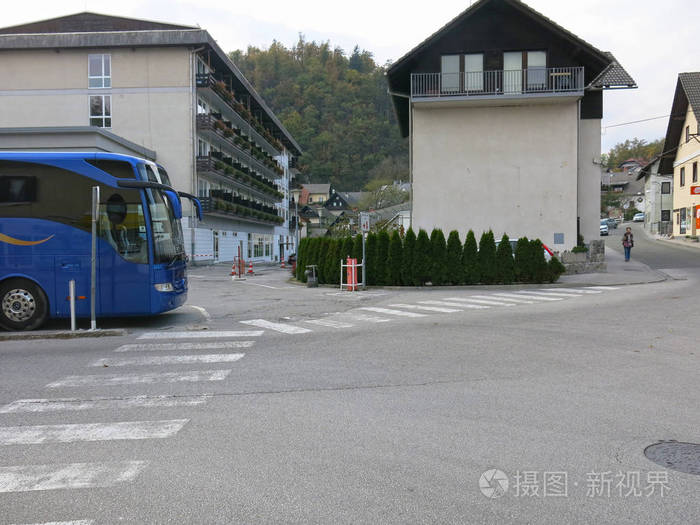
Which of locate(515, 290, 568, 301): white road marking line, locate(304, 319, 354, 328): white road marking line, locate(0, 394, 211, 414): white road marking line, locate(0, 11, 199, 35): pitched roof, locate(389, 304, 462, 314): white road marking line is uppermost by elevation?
locate(0, 11, 199, 35): pitched roof

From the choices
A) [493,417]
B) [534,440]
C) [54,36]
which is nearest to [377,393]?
[493,417]

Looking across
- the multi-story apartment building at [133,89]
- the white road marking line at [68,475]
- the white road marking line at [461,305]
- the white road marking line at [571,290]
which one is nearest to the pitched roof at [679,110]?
the white road marking line at [571,290]

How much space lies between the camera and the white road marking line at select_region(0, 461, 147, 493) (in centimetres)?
405

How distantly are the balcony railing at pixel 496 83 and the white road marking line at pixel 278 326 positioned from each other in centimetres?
1812

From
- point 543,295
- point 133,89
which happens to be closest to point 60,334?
point 543,295

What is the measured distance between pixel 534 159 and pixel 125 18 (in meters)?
33.5

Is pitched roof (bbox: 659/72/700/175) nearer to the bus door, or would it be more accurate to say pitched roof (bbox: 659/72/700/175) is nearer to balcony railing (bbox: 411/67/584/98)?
balcony railing (bbox: 411/67/584/98)

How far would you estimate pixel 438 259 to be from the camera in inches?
858

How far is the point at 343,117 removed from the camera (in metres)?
117

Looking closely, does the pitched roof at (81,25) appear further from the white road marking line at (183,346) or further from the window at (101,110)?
the white road marking line at (183,346)

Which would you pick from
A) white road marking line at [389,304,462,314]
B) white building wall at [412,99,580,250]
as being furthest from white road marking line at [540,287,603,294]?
white building wall at [412,99,580,250]

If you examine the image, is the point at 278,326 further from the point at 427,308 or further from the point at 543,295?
the point at 543,295

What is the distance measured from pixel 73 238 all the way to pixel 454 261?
45.4 feet

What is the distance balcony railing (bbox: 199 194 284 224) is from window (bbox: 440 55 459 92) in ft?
67.7
